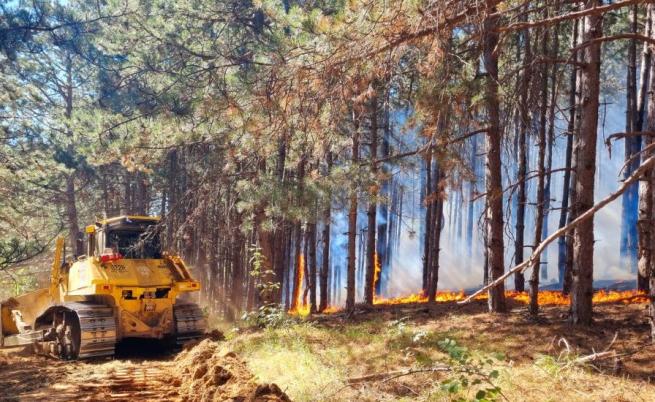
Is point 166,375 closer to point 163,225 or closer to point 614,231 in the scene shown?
point 163,225

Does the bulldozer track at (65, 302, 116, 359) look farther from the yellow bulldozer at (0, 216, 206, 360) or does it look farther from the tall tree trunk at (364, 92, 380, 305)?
the tall tree trunk at (364, 92, 380, 305)

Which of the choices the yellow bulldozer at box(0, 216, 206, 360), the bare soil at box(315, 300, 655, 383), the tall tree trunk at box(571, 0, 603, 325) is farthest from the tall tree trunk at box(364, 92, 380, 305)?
the yellow bulldozer at box(0, 216, 206, 360)

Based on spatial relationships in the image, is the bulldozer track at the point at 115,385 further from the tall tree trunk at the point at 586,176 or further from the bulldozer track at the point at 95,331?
the tall tree trunk at the point at 586,176

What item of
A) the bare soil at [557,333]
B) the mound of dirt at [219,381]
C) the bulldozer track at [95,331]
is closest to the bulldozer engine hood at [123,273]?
the bulldozer track at [95,331]

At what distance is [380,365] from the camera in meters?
8.30

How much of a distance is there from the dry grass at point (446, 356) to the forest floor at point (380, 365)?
18 mm

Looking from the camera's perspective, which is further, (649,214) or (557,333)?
(649,214)

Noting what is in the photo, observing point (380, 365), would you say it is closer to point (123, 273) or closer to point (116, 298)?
point (116, 298)

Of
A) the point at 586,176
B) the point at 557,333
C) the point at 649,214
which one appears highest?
the point at 586,176

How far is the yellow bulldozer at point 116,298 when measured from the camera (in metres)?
11.8

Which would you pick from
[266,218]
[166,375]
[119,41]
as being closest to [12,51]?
[119,41]

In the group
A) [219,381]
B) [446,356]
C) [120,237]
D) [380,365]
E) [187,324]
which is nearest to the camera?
[219,381]

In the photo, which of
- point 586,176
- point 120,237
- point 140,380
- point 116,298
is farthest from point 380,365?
point 120,237

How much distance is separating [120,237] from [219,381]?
21.7 feet
